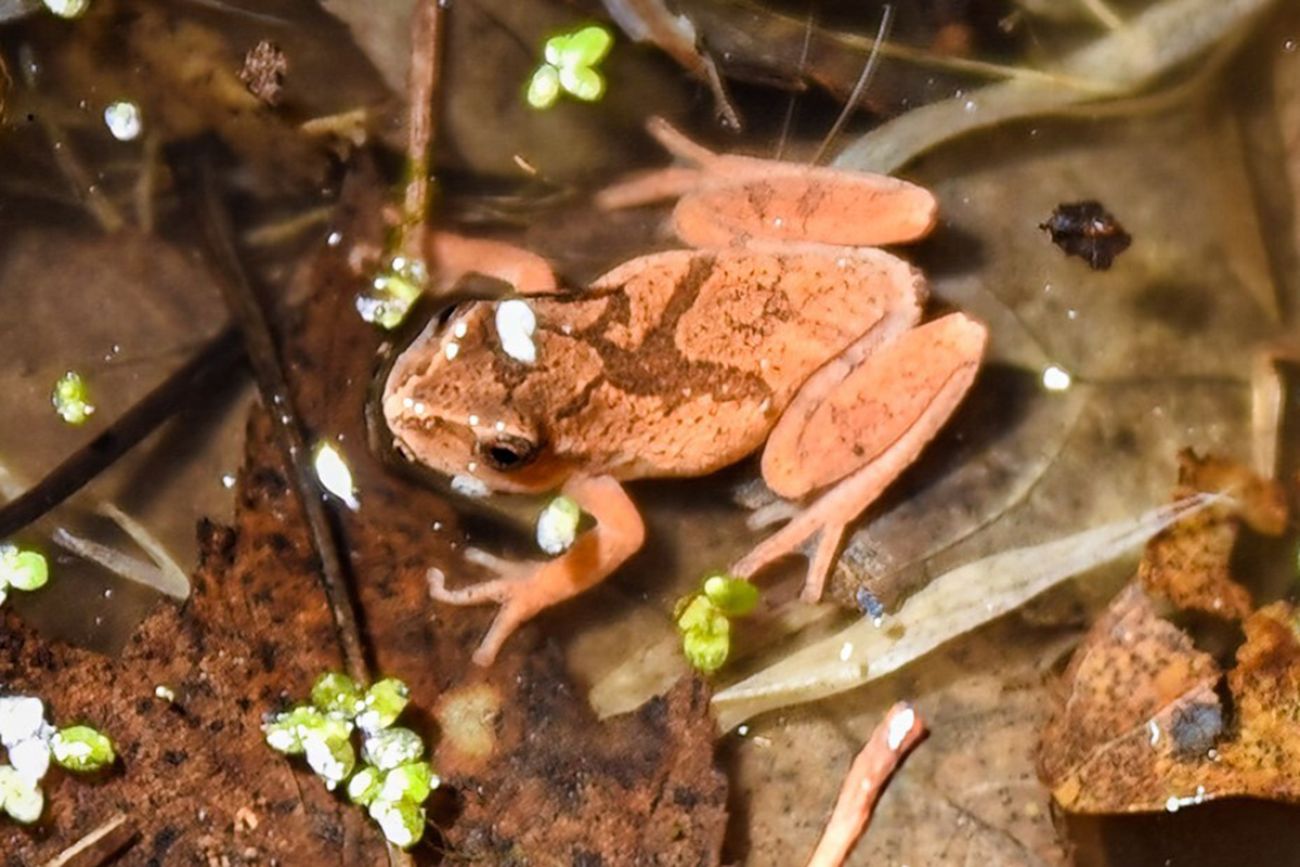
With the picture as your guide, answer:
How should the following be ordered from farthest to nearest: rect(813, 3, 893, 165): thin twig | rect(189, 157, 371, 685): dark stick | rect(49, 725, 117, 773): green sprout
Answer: rect(813, 3, 893, 165): thin twig < rect(189, 157, 371, 685): dark stick < rect(49, 725, 117, 773): green sprout

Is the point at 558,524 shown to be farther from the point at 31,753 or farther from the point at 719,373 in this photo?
the point at 31,753

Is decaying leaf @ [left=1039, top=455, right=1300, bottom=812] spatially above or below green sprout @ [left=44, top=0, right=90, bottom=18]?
below

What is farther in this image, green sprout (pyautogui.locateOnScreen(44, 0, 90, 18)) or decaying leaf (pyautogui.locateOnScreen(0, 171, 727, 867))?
green sprout (pyautogui.locateOnScreen(44, 0, 90, 18))

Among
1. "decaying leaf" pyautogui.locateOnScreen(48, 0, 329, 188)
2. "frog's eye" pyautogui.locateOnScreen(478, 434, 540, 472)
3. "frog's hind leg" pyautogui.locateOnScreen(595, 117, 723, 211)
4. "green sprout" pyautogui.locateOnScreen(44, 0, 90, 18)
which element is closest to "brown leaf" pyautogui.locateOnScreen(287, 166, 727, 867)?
"decaying leaf" pyautogui.locateOnScreen(48, 0, 329, 188)

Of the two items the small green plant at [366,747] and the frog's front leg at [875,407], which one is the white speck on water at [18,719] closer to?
the small green plant at [366,747]

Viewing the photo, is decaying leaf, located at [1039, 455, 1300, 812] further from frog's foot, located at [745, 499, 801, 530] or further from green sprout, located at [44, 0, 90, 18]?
green sprout, located at [44, 0, 90, 18]
